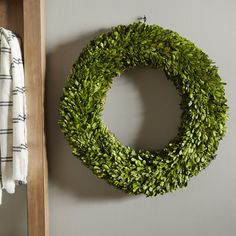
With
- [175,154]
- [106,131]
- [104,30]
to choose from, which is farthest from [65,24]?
[175,154]

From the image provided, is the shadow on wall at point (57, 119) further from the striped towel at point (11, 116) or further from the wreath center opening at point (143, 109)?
the striped towel at point (11, 116)

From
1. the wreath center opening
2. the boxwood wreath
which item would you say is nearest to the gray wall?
the wreath center opening

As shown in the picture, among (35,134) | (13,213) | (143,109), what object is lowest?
(13,213)

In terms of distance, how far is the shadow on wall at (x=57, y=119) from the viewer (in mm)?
1501

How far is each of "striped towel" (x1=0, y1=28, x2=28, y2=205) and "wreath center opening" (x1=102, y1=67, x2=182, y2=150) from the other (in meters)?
→ 0.38

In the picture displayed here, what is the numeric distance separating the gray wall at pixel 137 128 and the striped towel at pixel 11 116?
194 mm

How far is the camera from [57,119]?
1532 mm

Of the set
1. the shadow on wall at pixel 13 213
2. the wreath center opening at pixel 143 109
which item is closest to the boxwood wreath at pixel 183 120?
the wreath center opening at pixel 143 109

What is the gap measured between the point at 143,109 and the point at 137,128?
9 cm

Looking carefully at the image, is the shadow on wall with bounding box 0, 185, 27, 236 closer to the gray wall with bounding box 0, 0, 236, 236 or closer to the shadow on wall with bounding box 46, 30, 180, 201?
the gray wall with bounding box 0, 0, 236, 236

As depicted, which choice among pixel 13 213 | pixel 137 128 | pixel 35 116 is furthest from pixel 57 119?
pixel 13 213

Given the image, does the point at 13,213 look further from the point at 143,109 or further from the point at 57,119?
the point at 143,109

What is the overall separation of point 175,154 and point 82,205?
19.6 inches

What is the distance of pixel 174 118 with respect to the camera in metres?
1.50
